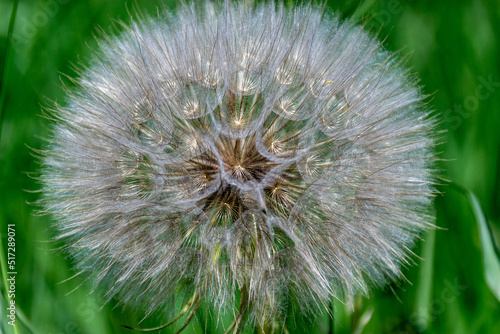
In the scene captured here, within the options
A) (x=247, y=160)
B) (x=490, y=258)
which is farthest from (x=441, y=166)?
(x=247, y=160)

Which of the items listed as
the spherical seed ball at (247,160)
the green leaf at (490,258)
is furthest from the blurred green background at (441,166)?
the spherical seed ball at (247,160)

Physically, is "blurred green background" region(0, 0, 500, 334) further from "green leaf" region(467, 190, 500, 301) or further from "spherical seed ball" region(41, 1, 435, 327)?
"spherical seed ball" region(41, 1, 435, 327)

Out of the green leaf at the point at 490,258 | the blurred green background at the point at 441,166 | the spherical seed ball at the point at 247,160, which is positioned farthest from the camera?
the blurred green background at the point at 441,166

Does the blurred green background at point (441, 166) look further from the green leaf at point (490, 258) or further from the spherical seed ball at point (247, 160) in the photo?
the spherical seed ball at point (247, 160)

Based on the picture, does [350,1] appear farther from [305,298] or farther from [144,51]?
[305,298]

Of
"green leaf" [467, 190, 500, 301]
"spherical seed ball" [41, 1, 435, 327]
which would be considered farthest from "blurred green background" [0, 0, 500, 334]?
"spherical seed ball" [41, 1, 435, 327]

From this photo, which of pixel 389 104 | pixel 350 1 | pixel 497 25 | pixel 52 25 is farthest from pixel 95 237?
pixel 497 25
